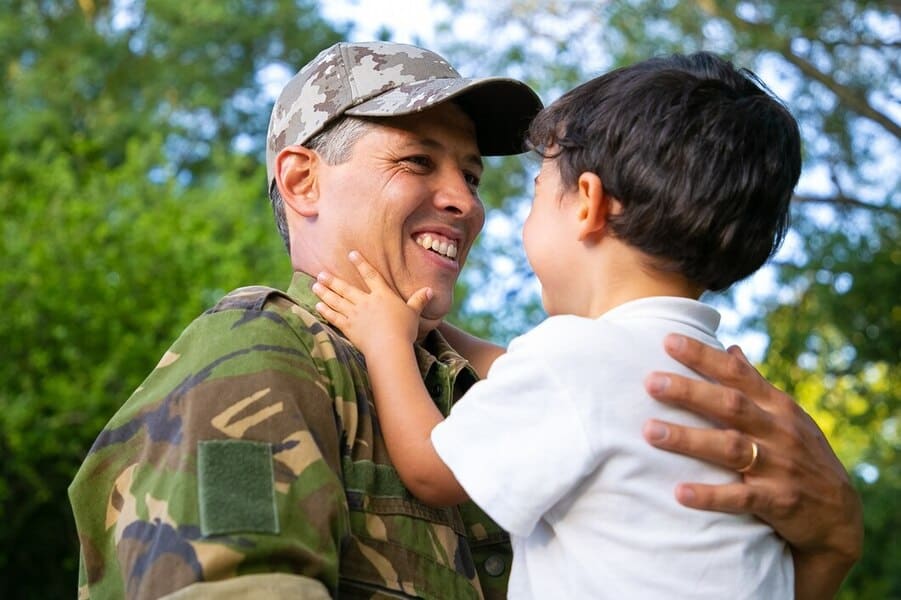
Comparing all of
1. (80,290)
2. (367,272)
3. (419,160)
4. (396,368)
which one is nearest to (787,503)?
(396,368)

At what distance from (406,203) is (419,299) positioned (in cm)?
24

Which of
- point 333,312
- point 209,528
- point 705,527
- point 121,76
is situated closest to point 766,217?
point 705,527

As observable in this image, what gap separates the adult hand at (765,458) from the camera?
7.57ft

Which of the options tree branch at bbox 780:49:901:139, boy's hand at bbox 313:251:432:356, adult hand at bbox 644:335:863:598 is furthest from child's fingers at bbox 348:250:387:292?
tree branch at bbox 780:49:901:139

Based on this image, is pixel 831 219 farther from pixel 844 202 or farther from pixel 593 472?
pixel 593 472

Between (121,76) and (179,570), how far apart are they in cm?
2017

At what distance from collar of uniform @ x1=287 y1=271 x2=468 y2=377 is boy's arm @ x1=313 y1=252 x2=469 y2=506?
0.05 metres

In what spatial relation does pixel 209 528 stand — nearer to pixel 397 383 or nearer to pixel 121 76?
pixel 397 383

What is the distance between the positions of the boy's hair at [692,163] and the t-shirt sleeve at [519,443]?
34 cm

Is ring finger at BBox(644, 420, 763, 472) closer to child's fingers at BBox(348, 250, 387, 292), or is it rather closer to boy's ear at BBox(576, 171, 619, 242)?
boy's ear at BBox(576, 171, 619, 242)

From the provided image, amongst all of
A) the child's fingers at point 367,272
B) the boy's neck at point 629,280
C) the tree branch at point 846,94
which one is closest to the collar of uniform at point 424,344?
the child's fingers at point 367,272

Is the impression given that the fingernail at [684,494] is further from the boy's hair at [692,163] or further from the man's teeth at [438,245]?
the man's teeth at [438,245]

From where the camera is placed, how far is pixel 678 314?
2447mm

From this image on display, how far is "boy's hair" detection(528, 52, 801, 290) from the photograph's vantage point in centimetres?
245
